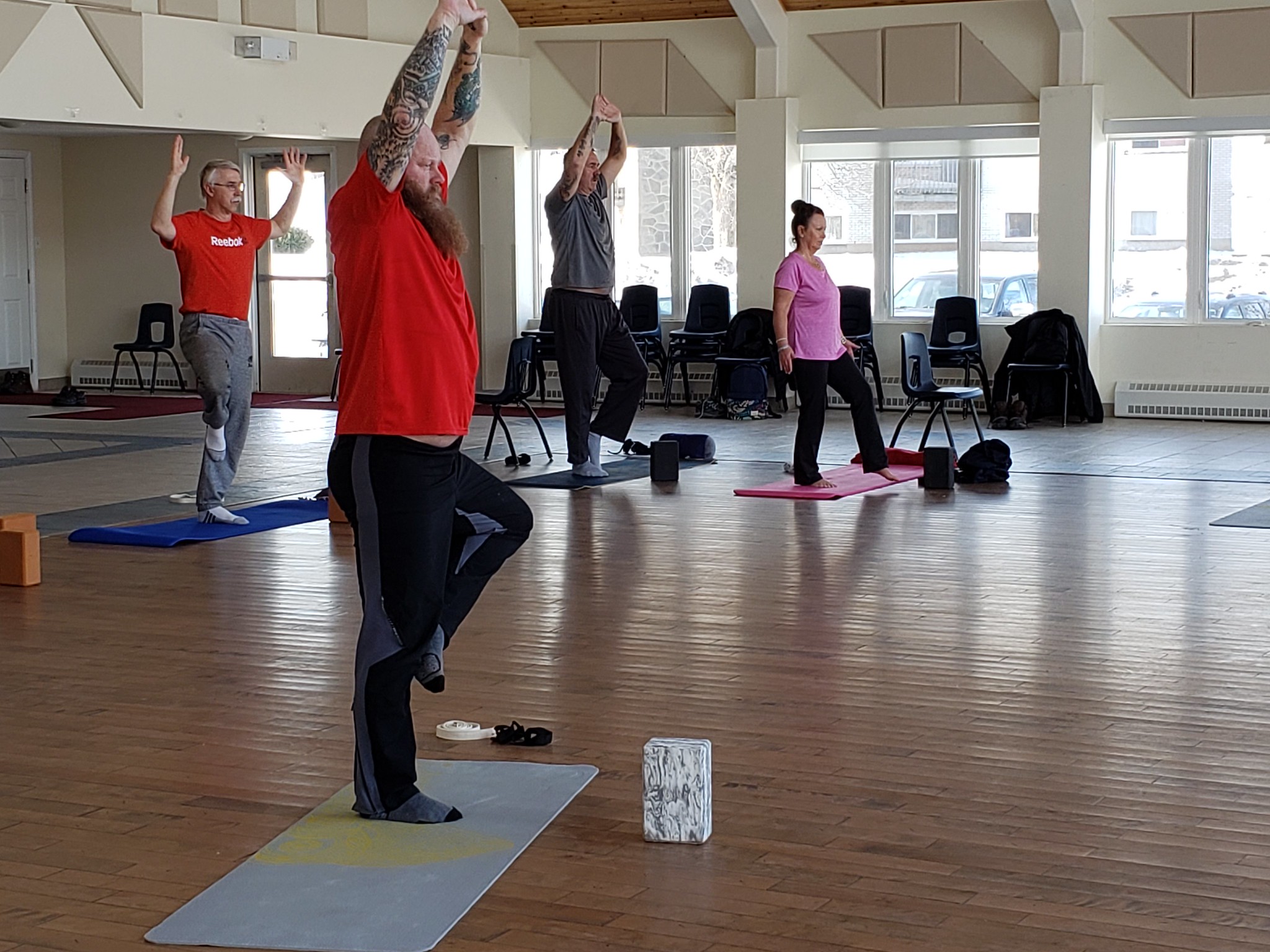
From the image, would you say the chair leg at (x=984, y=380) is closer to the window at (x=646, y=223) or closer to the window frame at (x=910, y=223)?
the window frame at (x=910, y=223)

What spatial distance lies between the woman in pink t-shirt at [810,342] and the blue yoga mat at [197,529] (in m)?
2.52

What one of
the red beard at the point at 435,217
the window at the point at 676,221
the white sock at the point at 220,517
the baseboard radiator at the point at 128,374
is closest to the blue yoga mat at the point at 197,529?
the white sock at the point at 220,517

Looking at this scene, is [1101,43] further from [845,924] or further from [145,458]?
[845,924]

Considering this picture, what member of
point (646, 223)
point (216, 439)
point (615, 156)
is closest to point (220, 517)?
point (216, 439)

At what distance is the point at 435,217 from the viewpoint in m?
3.28

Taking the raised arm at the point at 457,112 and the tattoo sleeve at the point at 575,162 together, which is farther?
the tattoo sleeve at the point at 575,162

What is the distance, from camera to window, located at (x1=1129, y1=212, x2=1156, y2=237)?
1307 centimetres

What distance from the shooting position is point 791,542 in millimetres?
7145

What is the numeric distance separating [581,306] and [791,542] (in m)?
2.57

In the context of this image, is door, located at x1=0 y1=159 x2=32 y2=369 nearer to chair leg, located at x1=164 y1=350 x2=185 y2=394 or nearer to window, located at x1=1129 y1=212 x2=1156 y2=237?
chair leg, located at x1=164 y1=350 x2=185 y2=394

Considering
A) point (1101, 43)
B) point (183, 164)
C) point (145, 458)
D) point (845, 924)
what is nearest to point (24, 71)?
point (145, 458)

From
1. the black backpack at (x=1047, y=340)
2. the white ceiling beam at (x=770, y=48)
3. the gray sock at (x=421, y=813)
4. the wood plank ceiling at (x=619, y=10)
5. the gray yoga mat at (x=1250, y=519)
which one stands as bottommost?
the gray sock at (x=421, y=813)

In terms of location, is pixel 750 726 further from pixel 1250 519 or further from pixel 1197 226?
pixel 1197 226

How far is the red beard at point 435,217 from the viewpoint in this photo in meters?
3.27
